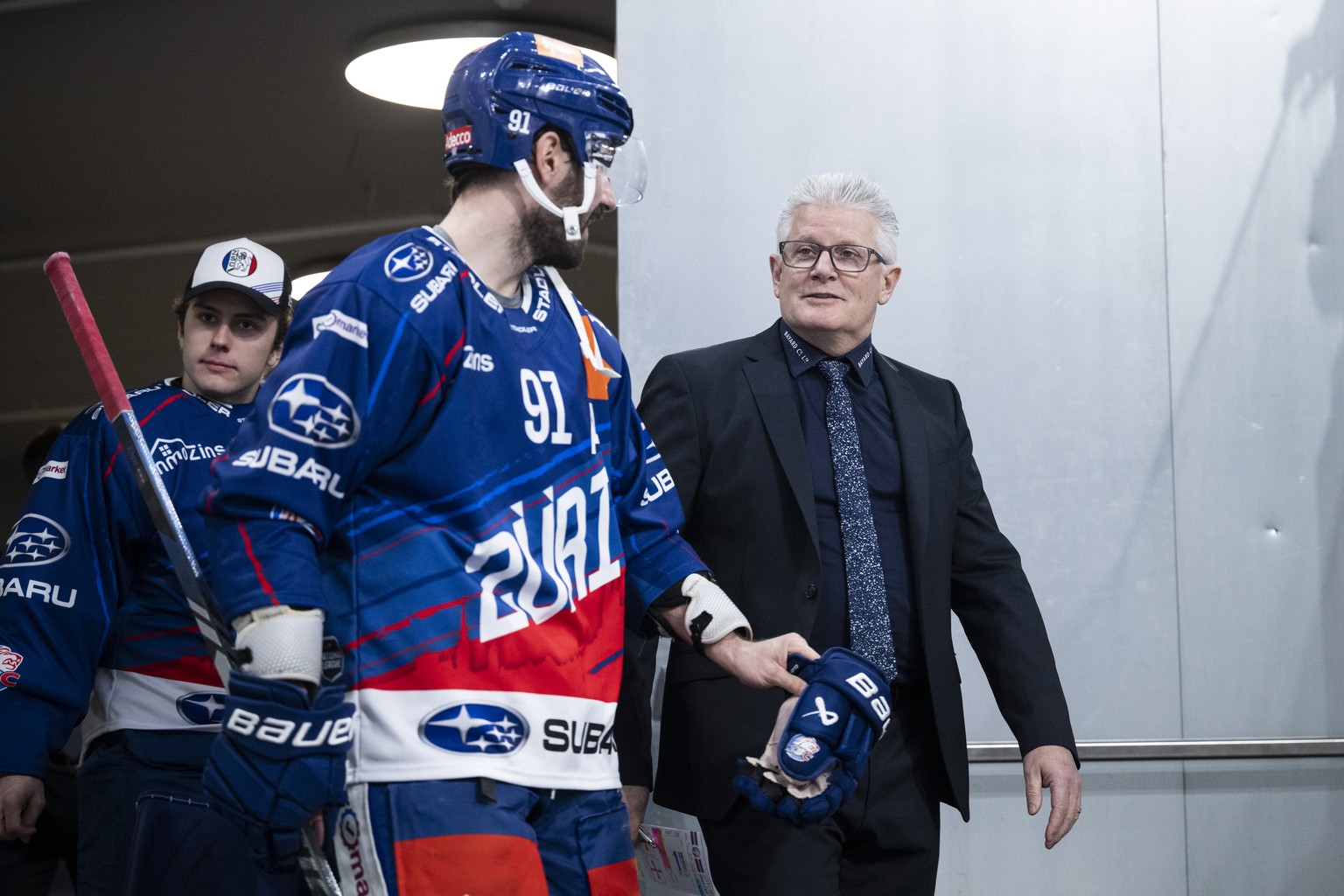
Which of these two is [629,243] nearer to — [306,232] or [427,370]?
[427,370]

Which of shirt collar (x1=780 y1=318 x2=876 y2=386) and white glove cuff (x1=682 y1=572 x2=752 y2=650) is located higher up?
shirt collar (x1=780 y1=318 x2=876 y2=386)

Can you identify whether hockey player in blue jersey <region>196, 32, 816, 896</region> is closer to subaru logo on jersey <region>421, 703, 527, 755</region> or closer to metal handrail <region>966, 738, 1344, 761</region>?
subaru logo on jersey <region>421, 703, 527, 755</region>

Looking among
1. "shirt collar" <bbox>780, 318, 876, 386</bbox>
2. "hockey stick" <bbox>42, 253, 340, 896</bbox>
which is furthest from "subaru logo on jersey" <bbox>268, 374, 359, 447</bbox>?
"shirt collar" <bbox>780, 318, 876, 386</bbox>

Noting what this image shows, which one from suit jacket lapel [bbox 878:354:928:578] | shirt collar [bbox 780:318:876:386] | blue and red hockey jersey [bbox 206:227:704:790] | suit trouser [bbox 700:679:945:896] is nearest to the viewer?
blue and red hockey jersey [bbox 206:227:704:790]

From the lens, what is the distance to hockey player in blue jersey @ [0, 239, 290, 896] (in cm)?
277

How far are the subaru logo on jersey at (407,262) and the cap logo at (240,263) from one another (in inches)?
44.2

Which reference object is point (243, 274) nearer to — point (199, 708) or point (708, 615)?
point (199, 708)

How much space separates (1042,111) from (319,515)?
246cm

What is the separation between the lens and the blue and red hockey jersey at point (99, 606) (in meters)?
2.77

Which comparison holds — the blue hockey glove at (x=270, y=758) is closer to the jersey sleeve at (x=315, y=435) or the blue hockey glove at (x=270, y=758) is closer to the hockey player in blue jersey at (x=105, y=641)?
the jersey sleeve at (x=315, y=435)

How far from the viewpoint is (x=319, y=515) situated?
1.84 metres

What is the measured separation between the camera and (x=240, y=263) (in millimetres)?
3002

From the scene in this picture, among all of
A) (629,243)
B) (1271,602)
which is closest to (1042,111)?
(629,243)

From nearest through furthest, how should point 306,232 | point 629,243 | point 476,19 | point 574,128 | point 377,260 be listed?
point 377,260
point 574,128
point 629,243
point 476,19
point 306,232
